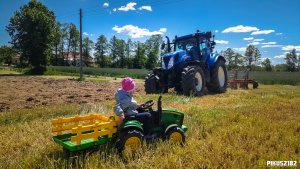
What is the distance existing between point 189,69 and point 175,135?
773cm

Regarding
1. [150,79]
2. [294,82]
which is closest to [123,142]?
[150,79]

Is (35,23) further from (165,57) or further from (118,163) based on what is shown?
(118,163)

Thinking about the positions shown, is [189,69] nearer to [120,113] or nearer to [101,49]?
[120,113]

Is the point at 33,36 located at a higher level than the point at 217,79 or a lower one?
higher

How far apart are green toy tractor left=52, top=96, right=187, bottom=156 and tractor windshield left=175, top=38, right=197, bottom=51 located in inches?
367

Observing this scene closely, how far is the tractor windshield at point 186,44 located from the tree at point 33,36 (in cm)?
3635

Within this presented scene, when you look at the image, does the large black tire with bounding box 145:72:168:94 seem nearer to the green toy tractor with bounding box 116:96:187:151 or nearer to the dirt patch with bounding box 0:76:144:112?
the dirt patch with bounding box 0:76:144:112

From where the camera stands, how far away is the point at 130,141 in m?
4.58

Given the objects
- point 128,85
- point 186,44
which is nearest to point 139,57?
point 186,44

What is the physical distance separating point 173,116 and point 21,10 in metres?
50.3

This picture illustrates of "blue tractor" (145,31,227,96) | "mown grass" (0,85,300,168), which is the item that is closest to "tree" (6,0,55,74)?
"blue tractor" (145,31,227,96)

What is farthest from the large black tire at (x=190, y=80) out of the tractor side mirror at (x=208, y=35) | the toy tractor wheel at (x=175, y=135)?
the toy tractor wheel at (x=175, y=135)

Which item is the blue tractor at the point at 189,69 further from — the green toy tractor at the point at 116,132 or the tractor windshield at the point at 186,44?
the green toy tractor at the point at 116,132

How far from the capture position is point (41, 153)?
4.64 meters
